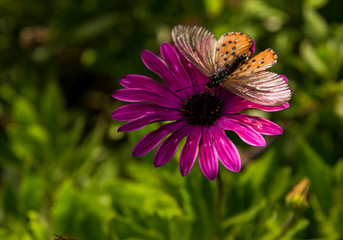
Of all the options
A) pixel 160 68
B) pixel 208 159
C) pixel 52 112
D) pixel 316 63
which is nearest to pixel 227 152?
pixel 208 159

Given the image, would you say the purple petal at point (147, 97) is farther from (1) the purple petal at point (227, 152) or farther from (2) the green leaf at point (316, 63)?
(2) the green leaf at point (316, 63)

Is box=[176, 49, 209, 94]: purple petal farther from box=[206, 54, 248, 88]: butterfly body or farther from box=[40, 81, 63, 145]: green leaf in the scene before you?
box=[40, 81, 63, 145]: green leaf

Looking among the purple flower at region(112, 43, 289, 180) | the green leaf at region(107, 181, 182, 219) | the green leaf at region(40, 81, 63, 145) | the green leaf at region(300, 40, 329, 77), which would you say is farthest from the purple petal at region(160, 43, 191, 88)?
the green leaf at region(40, 81, 63, 145)

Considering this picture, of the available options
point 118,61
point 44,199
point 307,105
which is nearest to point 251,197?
point 307,105

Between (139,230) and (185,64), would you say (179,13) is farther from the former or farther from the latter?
(139,230)

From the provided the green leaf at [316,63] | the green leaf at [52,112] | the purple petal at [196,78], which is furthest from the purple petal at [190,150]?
the green leaf at [52,112]

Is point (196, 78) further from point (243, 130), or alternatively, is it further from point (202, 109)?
point (243, 130)
